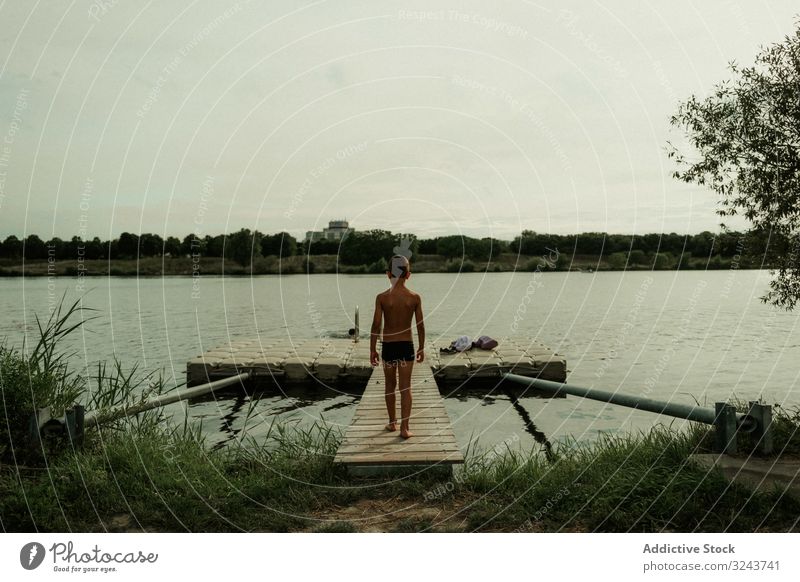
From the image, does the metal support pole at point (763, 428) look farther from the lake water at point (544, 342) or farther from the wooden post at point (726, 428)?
the lake water at point (544, 342)

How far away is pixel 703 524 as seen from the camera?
5.40 m

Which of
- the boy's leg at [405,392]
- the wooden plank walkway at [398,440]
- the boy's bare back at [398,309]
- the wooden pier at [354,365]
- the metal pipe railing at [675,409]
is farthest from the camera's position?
the wooden pier at [354,365]

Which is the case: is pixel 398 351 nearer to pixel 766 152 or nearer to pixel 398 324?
pixel 398 324

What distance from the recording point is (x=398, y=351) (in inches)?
302

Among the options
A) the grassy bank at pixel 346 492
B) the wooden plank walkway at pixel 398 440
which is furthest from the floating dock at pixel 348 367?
the grassy bank at pixel 346 492

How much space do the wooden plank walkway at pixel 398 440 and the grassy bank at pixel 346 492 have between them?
0.20 m

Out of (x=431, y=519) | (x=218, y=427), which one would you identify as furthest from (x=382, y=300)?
(x=218, y=427)

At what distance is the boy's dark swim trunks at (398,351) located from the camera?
7656 mm

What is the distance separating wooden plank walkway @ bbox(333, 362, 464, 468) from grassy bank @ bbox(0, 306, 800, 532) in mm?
204

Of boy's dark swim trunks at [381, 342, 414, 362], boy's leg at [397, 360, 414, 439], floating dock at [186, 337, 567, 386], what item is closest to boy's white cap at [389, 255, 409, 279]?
boy's dark swim trunks at [381, 342, 414, 362]

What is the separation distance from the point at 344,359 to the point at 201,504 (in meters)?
11.4

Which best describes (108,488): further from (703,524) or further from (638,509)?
(703,524)
